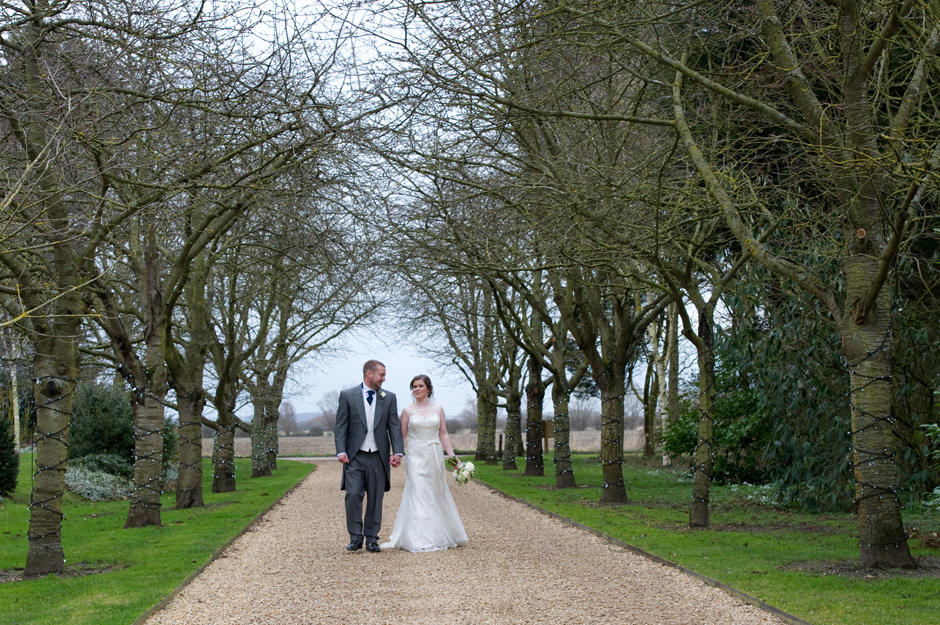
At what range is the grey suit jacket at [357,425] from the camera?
10.9m

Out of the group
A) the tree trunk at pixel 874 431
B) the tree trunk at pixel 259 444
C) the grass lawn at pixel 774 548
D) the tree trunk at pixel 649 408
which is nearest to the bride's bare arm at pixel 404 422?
the grass lawn at pixel 774 548

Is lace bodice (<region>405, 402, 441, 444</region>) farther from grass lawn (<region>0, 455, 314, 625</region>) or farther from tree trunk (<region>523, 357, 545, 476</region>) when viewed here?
tree trunk (<region>523, 357, 545, 476</region>)

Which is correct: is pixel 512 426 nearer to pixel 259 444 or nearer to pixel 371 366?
pixel 259 444

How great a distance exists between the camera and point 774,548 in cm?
1045

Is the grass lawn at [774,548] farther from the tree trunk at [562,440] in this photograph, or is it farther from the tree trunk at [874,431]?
the tree trunk at [562,440]

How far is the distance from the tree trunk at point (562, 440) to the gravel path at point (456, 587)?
900 centimetres

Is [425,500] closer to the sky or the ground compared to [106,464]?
closer to the sky

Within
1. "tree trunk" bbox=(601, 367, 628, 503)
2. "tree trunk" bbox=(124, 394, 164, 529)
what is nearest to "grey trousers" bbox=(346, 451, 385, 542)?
"tree trunk" bbox=(124, 394, 164, 529)

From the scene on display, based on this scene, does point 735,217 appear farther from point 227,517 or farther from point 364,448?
point 227,517

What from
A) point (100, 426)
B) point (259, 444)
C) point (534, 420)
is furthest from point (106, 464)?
point (534, 420)

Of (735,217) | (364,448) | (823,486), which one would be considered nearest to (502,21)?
(735,217)

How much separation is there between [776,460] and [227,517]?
33.9 ft

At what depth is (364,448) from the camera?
35.9 ft

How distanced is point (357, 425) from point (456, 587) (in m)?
3.28
